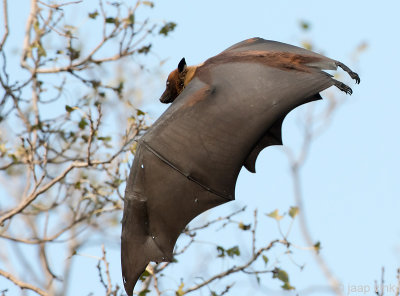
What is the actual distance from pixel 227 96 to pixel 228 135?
0.80 feet

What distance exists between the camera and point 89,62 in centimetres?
720

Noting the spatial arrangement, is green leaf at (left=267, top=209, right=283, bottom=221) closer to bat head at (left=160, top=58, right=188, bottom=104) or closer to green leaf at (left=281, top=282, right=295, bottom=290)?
green leaf at (left=281, top=282, right=295, bottom=290)

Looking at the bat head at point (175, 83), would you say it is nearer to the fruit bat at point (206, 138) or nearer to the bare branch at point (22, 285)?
the fruit bat at point (206, 138)

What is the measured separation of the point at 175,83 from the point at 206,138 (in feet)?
2.03

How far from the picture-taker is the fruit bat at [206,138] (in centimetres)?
473

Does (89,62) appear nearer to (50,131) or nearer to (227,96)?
(50,131)

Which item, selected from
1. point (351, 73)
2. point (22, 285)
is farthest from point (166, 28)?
point (351, 73)

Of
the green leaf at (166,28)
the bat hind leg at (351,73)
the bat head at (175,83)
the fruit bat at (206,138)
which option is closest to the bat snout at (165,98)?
the bat head at (175,83)

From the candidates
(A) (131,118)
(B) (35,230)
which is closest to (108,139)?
(A) (131,118)

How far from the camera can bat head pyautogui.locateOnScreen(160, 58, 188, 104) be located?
17.0ft

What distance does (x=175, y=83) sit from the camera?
5238 millimetres

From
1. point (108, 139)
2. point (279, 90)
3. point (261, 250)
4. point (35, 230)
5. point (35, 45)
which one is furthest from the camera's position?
point (35, 230)

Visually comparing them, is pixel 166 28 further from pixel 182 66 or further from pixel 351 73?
pixel 351 73

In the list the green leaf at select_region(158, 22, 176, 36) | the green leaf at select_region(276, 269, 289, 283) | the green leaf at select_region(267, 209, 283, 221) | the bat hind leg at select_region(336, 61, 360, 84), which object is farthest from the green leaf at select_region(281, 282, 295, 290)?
the green leaf at select_region(158, 22, 176, 36)
